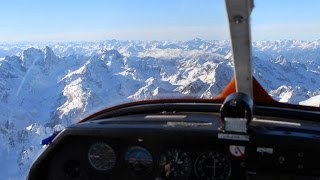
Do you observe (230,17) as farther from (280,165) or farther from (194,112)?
(194,112)

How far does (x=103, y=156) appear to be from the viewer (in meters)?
5.10

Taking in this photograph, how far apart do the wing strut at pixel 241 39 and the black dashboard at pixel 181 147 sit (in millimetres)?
522

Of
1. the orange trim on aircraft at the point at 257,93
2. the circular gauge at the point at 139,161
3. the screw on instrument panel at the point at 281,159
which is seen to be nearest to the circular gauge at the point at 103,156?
the circular gauge at the point at 139,161

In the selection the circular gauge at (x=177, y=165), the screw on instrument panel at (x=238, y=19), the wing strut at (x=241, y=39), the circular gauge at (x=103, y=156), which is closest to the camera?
the wing strut at (x=241, y=39)

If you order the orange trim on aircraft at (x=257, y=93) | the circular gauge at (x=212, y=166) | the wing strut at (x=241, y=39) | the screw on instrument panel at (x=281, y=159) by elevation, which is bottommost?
the circular gauge at (x=212, y=166)

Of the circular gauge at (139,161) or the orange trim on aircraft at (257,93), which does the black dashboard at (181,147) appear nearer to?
the circular gauge at (139,161)

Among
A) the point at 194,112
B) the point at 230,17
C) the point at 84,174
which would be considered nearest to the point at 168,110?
the point at 194,112

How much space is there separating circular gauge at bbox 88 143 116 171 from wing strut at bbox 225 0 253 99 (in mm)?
1616

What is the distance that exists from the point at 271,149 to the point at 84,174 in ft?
6.77

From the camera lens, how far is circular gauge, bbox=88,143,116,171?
5.09 meters

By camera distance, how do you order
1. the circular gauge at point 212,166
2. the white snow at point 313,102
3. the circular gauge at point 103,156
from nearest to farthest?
1. the circular gauge at point 212,166
2. the circular gauge at point 103,156
3. the white snow at point 313,102

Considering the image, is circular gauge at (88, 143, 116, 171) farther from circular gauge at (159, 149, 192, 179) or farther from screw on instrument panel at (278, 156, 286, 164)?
screw on instrument panel at (278, 156, 286, 164)

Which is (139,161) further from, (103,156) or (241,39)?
(241,39)

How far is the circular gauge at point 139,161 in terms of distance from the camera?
16.5 feet
